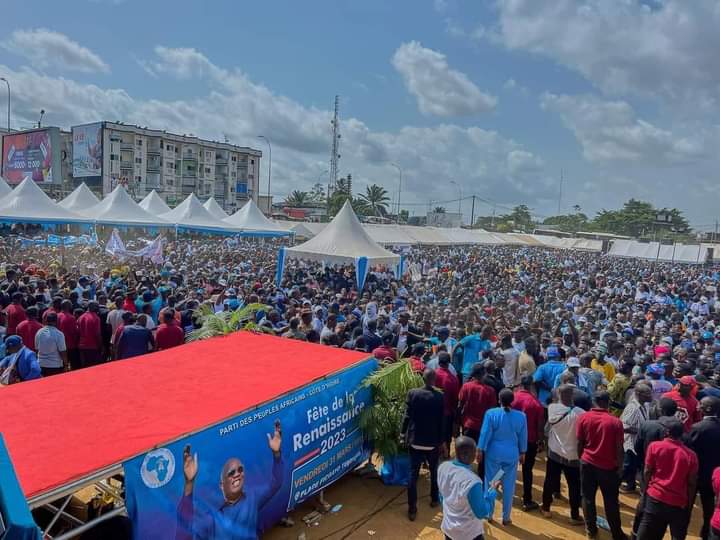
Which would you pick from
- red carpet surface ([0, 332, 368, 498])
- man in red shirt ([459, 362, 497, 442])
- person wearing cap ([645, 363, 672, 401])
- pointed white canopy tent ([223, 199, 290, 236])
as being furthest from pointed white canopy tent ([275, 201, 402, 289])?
pointed white canopy tent ([223, 199, 290, 236])

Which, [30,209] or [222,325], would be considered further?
[30,209]

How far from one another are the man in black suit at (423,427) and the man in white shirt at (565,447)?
113cm

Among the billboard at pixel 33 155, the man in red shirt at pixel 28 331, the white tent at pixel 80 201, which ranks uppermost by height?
the billboard at pixel 33 155

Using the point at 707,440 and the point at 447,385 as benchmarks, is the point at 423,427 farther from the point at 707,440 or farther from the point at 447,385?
the point at 707,440

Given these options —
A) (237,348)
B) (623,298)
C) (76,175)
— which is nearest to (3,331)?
(237,348)

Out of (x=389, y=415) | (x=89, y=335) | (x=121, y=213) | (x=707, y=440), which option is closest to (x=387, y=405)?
(x=389, y=415)

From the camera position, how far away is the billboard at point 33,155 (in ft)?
184

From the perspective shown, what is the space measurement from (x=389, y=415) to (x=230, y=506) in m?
2.20

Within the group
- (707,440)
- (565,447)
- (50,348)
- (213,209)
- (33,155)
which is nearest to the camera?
(707,440)

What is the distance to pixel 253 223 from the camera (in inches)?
1089

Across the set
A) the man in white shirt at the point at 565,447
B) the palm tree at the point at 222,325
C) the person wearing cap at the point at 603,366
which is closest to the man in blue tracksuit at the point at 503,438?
the man in white shirt at the point at 565,447

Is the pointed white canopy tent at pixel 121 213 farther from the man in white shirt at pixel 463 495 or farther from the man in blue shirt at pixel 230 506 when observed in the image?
the man in white shirt at pixel 463 495

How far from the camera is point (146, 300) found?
31.1 ft

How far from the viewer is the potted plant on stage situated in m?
5.35
